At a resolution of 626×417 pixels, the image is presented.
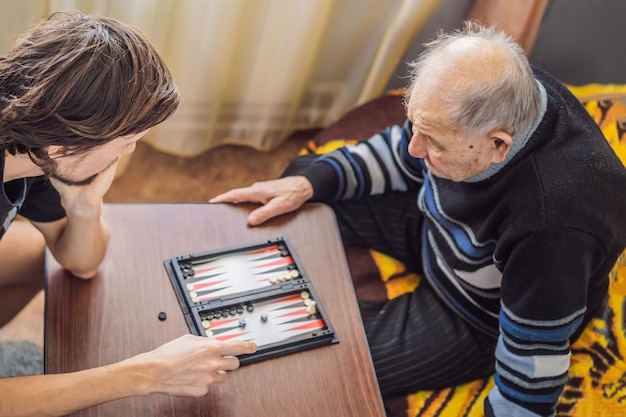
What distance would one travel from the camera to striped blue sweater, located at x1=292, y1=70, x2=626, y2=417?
172 cm

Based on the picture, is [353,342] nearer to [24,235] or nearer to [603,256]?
[603,256]

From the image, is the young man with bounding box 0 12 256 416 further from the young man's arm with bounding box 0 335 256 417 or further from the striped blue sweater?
the striped blue sweater

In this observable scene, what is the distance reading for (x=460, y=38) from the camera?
5.79ft

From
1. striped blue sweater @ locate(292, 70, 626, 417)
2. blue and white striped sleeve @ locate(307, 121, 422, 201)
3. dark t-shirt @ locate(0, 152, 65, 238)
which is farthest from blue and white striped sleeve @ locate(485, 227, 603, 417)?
dark t-shirt @ locate(0, 152, 65, 238)

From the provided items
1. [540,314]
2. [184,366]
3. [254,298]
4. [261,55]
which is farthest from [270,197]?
[261,55]

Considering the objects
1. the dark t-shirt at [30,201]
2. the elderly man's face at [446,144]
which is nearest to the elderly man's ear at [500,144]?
the elderly man's face at [446,144]

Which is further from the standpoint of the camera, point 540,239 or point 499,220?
point 499,220

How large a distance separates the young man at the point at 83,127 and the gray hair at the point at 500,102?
591mm

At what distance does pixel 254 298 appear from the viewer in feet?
5.89

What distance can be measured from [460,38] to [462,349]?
787mm

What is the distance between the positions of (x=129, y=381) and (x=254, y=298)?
353 millimetres

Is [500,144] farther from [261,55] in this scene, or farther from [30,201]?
[261,55]

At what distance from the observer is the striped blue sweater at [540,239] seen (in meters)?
1.72

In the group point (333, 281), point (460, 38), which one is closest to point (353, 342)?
point (333, 281)
